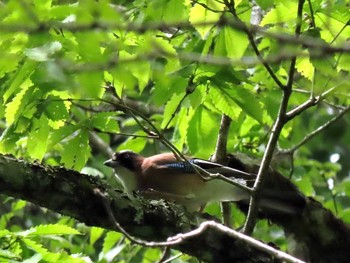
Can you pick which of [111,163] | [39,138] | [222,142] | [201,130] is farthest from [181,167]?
[39,138]

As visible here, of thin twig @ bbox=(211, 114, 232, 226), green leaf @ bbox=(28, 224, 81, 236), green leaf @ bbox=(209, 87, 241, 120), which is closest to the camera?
green leaf @ bbox=(28, 224, 81, 236)

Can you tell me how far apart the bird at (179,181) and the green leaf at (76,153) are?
0.60m

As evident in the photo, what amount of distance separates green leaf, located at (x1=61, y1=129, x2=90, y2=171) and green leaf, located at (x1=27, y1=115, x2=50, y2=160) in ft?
0.61

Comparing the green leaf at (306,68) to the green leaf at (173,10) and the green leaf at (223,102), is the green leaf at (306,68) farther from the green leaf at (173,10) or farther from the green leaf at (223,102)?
the green leaf at (173,10)

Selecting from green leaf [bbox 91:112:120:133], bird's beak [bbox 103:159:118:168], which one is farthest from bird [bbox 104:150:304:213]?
green leaf [bbox 91:112:120:133]

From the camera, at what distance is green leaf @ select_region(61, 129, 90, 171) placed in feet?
16.3

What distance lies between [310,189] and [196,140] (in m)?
1.73

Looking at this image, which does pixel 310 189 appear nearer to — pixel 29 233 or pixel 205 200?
pixel 205 200

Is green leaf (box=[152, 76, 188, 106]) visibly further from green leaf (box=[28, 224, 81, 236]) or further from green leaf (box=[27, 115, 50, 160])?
green leaf (box=[28, 224, 81, 236])

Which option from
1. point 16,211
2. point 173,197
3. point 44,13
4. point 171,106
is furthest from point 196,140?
point 16,211

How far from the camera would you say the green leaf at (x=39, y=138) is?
4820 mm

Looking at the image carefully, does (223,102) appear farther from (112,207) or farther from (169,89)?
(112,207)

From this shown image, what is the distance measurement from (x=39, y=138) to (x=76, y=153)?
0.27m

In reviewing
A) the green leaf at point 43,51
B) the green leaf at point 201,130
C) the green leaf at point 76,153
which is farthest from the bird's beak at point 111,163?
the green leaf at point 43,51
